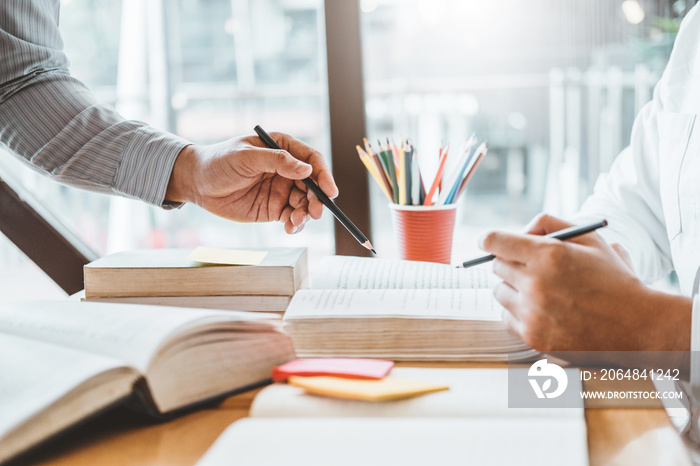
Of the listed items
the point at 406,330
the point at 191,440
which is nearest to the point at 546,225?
the point at 406,330

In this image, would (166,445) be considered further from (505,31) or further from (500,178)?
(500,178)

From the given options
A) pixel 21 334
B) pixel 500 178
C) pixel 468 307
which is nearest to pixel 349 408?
pixel 468 307

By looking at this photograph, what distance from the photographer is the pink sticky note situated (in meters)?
0.48

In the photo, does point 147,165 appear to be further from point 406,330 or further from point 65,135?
point 406,330

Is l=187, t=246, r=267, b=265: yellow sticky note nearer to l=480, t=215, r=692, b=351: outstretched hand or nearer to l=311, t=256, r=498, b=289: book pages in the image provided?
l=311, t=256, r=498, b=289: book pages

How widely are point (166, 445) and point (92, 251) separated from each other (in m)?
0.80

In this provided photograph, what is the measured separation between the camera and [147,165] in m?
0.83

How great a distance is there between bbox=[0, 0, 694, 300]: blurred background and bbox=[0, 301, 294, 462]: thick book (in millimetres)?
576

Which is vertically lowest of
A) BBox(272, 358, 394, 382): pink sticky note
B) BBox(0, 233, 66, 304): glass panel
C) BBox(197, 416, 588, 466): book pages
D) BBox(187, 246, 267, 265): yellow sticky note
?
BBox(0, 233, 66, 304): glass panel

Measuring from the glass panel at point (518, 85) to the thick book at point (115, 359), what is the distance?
2.73 feet

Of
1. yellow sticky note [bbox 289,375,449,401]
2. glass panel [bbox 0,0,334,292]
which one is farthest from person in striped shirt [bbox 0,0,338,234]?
glass panel [bbox 0,0,334,292]

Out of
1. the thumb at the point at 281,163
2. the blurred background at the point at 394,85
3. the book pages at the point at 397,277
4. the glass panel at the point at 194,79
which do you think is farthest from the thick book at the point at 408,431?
the glass panel at the point at 194,79

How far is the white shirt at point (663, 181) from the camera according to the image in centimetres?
76

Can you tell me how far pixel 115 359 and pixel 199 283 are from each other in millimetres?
289
